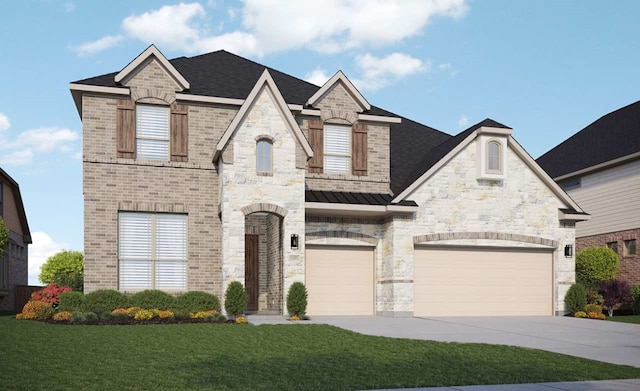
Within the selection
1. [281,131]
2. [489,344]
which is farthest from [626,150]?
[489,344]

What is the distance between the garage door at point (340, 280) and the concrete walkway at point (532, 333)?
125cm

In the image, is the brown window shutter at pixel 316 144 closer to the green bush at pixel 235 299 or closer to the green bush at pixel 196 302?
the green bush at pixel 235 299

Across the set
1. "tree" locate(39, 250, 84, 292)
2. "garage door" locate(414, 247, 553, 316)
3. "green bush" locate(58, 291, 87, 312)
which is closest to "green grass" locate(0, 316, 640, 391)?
"green bush" locate(58, 291, 87, 312)

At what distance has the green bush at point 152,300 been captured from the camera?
2234 cm

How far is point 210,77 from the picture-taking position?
1033 inches

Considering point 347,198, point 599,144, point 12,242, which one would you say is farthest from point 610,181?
point 12,242

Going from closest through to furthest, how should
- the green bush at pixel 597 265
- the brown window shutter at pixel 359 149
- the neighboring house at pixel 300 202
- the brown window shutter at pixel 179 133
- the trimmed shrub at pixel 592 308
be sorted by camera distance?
the neighboring house at pixel 300 202 < the brown window shutter at pixel 179 133 < the trimmed shrub at pixel 592 308 < the brown window shutter at pixel 359 149 < the green bush at pixel 597 265

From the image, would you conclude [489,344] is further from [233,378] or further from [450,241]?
[450,241]

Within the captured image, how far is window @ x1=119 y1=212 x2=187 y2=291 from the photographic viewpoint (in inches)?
922

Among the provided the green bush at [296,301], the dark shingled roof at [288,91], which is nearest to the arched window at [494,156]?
the dark shingled roof at [288,91]

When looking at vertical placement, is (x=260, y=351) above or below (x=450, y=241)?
below

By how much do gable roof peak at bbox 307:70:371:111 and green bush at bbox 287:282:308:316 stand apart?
23.6 feet

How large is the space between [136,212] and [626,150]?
22.0 m

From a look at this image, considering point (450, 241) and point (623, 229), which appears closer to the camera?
point (450, 241)
